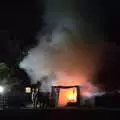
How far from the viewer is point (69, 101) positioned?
24578 mm

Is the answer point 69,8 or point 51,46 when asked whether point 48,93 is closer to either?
point 51,46

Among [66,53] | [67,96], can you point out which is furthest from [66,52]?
[67,96]

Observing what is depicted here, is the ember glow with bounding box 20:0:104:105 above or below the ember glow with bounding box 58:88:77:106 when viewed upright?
above

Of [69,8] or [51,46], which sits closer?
[51,46]

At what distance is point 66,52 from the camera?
30266 mm

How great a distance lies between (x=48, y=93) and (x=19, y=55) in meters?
8.11

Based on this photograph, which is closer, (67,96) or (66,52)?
(67,96)

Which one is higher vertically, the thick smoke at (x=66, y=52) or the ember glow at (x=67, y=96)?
the thick smoke at (x=66, y=52)

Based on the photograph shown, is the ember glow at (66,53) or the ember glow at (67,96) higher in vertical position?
the ember glow at (66,53)

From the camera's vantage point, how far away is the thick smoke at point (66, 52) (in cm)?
2805

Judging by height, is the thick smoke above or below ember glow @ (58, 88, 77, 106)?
above

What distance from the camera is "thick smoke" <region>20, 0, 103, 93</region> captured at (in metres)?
28.1

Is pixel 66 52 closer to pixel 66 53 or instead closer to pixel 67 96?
pixel 66 53

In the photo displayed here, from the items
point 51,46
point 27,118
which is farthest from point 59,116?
point 51,46
